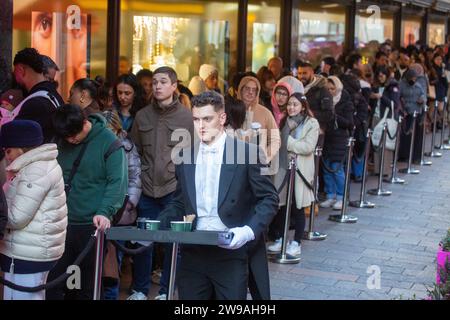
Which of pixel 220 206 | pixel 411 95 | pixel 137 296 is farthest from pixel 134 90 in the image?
pixel 411 95

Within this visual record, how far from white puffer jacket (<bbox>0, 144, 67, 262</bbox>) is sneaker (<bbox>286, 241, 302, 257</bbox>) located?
3.73 metres

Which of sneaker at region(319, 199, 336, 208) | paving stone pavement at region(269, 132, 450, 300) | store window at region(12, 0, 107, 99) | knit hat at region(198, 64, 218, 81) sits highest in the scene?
store window at region(12, 0, 107, 99)

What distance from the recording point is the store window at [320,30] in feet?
51.8

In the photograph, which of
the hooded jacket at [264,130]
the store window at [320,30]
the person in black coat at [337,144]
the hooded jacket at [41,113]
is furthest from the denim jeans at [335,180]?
the hooded jacket at [41,113]

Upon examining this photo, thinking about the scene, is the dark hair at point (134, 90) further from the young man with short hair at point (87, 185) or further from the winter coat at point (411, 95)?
the winter coat at point (411, 95)

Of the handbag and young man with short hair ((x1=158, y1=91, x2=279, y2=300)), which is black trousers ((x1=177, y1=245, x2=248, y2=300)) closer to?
young man with short hair ((x1=158, y1=91, x2=279, y2=300))

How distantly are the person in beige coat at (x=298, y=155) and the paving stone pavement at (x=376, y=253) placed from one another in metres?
A: 0.33

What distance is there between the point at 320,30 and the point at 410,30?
24.7 ft

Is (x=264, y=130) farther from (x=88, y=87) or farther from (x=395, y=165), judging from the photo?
(x=395, y=165)

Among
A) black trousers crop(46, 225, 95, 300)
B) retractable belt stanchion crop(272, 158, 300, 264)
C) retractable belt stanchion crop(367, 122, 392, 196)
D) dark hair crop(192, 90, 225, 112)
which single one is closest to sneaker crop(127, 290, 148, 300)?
black trousers crop(46, 225, 95, 300)

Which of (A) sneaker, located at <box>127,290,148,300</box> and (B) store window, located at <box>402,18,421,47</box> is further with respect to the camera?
(B) store window, located at <box>402,18,421,47</box>

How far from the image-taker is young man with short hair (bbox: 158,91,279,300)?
5.16 m
